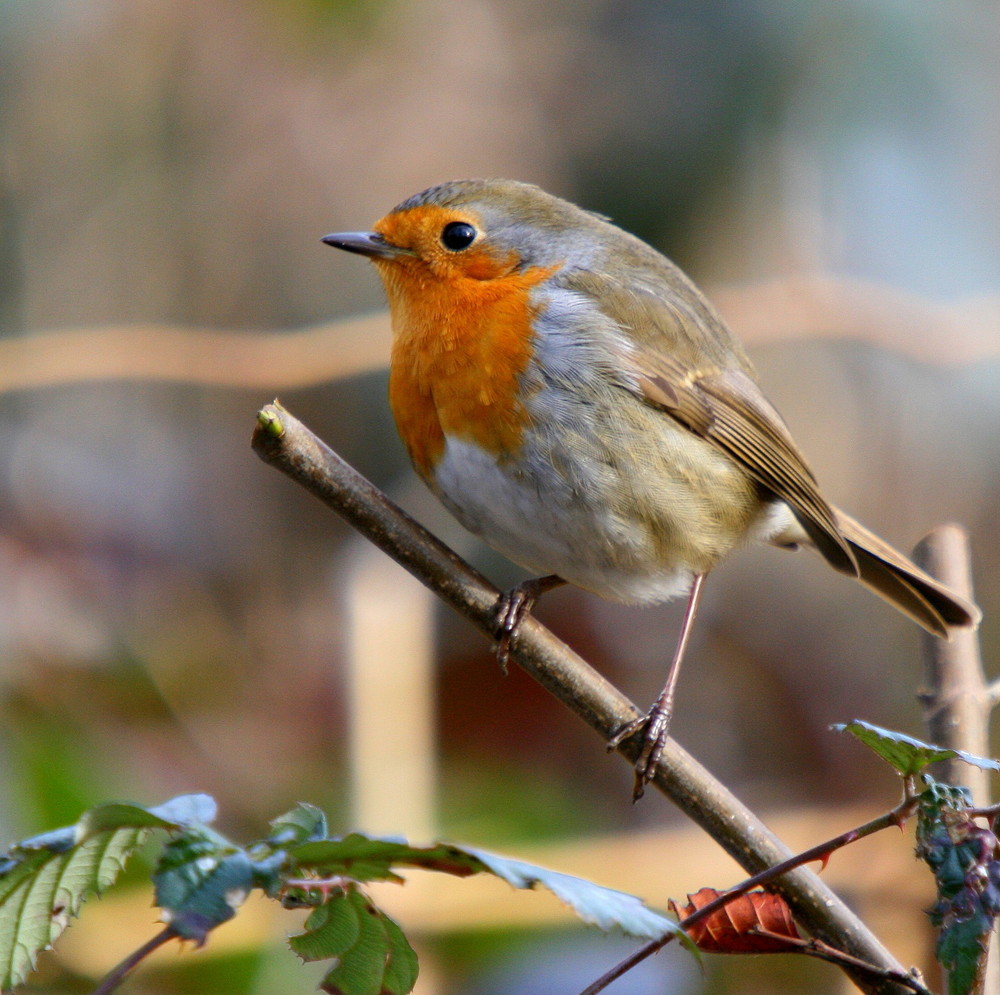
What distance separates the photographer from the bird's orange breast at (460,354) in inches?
82.4

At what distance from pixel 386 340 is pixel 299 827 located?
318cm

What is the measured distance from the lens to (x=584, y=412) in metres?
2.11

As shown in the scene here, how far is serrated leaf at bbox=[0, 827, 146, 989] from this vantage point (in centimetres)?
95

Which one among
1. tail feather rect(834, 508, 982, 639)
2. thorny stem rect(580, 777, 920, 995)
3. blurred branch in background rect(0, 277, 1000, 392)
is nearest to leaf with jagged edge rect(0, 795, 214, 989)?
thorny stem rect(580, 777, 920, 995)

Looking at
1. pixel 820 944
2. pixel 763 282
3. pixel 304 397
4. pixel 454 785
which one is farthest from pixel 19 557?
pixel 820 944

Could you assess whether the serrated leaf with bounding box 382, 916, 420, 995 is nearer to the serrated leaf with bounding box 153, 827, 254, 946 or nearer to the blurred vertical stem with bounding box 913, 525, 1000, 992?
the serrated leaf with bounding box 153, 827, 254, 946

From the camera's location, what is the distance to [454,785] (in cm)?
341

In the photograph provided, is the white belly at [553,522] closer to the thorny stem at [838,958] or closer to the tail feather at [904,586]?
the tail feather at [904,586]

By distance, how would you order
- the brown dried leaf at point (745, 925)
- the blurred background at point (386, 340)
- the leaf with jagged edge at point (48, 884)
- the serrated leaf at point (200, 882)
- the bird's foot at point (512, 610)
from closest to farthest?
the serrated leaf at point (200, 882) < the leaf with jagged edge at point (48, 884) < the brown dried leaf at point (745, 925) < the bird's foot at point (512, 610) < the blurred background at point (386, 340)

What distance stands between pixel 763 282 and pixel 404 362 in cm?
252

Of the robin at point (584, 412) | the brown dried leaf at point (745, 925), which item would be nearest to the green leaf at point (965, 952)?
the brown dried leaf at point (745, 925)

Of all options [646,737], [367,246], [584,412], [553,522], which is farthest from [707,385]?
[646,737]

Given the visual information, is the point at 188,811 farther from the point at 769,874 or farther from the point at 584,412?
the point at 584,412

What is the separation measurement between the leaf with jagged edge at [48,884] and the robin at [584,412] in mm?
908
